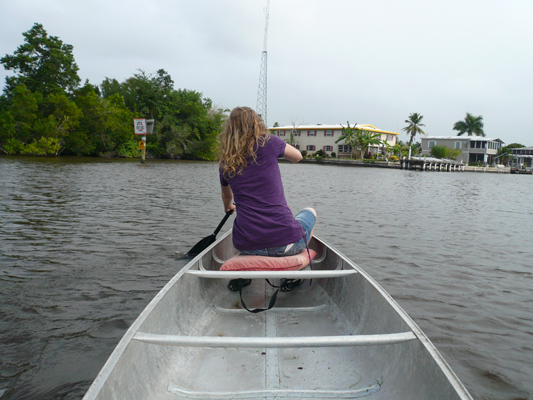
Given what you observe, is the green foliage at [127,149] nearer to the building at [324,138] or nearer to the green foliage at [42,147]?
the green foliage at [42,147]

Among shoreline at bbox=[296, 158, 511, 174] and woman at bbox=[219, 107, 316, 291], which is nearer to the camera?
woman at bbox=[219, 107, 316, 291]

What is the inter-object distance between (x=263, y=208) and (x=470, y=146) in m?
80.2

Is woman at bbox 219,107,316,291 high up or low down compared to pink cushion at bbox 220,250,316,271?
up

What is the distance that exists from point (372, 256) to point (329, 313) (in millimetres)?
3329

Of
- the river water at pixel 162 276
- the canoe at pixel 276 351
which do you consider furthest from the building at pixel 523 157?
the canoe at pixel 276 351

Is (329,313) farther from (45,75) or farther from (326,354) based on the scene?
(45,75)

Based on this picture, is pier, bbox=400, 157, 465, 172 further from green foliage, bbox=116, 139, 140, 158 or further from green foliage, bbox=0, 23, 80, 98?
green foliage, bbox=0, 23, 80, 98

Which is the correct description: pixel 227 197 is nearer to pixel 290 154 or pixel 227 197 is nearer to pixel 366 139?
pixel 290 154

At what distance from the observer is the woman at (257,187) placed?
312 cm

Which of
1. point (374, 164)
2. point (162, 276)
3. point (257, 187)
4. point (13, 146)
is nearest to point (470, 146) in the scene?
point (374, 164)

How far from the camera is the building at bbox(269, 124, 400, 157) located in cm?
6669

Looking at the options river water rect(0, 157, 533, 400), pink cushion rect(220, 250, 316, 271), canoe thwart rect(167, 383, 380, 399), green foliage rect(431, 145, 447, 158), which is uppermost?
green foliage rect(431, 145, 447, 158)

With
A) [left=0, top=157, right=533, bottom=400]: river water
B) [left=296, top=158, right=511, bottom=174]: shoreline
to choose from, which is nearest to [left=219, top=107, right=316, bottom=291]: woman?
[left=0, top=157, right=533, bottom=400]: river water

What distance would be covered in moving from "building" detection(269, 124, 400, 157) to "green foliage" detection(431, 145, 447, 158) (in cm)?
753
